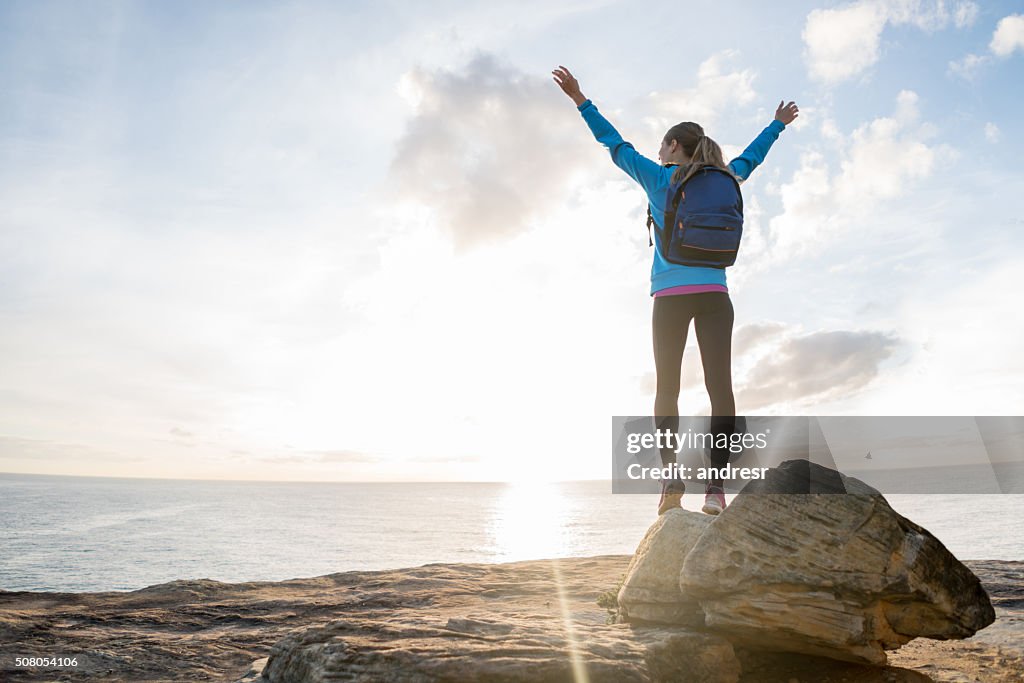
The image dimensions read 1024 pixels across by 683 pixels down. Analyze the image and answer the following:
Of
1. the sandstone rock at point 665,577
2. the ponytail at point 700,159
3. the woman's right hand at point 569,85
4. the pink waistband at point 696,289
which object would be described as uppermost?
the woman's right hand at point 569,85

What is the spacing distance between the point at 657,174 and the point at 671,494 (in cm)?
254

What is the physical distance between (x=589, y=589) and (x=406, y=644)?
169 inches

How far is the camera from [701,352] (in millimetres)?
4785

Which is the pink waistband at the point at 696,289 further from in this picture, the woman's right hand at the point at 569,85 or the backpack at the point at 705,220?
the woman's right hand at the point at 569,85

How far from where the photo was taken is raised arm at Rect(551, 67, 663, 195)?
4.81 m

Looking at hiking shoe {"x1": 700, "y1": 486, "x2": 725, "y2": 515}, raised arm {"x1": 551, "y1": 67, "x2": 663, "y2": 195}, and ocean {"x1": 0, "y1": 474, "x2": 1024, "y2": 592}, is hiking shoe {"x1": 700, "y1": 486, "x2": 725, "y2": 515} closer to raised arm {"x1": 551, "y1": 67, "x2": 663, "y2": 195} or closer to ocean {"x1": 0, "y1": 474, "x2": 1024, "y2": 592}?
raised arm {"x1": 551, "y1": 67, "x2": 663, "y2": 195}

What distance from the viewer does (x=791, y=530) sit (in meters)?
4.06

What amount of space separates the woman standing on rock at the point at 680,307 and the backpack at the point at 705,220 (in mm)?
83

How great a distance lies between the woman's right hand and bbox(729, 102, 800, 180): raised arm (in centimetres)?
136

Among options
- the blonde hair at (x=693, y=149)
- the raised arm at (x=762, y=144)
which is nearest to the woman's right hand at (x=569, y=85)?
the blonde hair at (x=693, y=149)

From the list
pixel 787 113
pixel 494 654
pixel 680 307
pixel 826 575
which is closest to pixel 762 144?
pixel 787 113

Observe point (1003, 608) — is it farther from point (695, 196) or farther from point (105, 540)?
point (105, 540)

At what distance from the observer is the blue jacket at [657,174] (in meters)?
4.66

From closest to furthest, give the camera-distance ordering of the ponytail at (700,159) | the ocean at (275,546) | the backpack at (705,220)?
the backpack at (705,220) < the ponytail at (700,159) < the ocean at (275,546)
